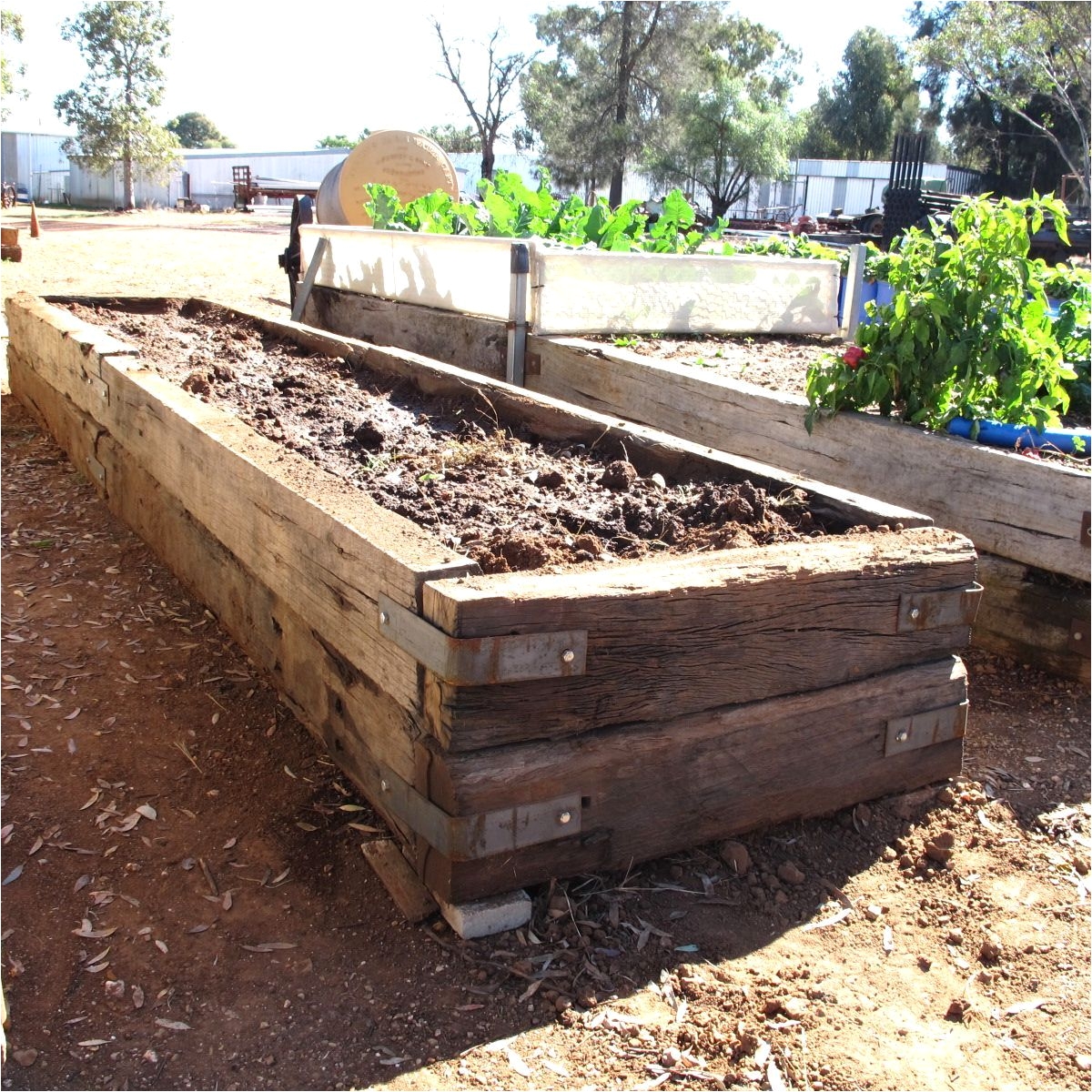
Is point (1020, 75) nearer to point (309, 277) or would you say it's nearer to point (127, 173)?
point (309, 277)

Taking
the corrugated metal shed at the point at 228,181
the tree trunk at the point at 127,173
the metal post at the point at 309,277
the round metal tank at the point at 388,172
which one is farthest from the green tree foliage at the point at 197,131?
the metal post at the point at 309,277

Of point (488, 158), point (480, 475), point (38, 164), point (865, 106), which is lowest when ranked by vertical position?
point (480, 475)

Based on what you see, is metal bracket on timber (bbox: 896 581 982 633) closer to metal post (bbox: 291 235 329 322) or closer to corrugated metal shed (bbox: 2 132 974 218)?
metal post (bbox: 291 235 329 322)

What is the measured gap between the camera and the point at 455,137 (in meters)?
44.5

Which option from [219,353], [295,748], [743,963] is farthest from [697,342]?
[743,963]

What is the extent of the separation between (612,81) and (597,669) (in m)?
39.0

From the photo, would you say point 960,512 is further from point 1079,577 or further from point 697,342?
point 697,342

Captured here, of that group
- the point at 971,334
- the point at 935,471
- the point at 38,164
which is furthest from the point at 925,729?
the point at 38,164

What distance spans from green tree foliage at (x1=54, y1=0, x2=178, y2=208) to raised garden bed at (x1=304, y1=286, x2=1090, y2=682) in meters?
35.5

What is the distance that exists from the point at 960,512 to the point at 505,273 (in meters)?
3.37

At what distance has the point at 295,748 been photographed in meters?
3.17

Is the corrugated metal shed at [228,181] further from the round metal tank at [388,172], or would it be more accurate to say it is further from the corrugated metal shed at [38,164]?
the round metal tank at [388,172]

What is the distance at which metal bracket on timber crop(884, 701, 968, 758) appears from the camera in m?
2.89

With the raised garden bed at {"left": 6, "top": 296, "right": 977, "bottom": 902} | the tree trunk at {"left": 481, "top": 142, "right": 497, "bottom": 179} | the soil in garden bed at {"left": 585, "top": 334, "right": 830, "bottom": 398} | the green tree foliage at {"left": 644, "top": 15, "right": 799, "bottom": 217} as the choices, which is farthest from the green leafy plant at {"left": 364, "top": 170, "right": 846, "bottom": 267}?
the tree trunk at {"left": 481, "top": 142, "right": 497, "bottom": 179}
